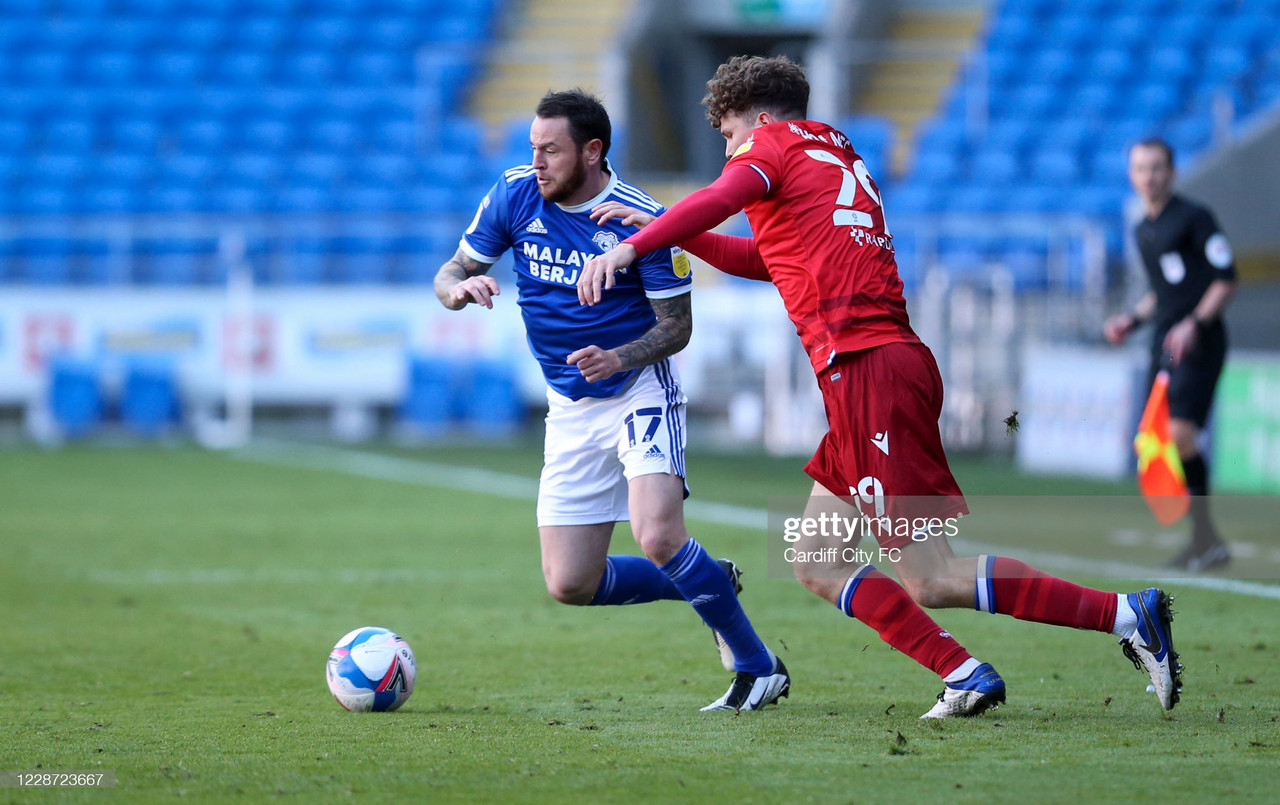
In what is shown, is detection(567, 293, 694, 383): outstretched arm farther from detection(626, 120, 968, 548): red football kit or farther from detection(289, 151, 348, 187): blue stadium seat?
detection(289, 151, 348, 187): blue stadium seat

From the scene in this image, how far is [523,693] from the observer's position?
5387mm

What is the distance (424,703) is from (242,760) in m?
1.04

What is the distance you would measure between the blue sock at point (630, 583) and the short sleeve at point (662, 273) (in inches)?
35.8

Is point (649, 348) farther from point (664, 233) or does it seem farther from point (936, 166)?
point (936, 166)

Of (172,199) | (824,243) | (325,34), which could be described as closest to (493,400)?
(172,199)

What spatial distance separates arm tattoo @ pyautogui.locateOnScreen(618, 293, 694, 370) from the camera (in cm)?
502

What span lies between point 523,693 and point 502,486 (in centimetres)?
878

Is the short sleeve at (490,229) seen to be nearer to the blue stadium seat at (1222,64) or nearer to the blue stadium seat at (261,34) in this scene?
the blue stadium seat at (1222,64)

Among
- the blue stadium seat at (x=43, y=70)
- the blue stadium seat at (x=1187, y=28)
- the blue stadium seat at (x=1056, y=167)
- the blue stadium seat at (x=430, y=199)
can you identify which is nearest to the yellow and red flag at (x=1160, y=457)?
the blue stadium seat at (x=1056, y=167)

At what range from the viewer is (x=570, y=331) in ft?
17.5

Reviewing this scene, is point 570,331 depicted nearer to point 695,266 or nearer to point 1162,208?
point 1162,208

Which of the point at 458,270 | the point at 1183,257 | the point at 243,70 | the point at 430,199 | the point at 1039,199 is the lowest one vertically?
the point at 458,270

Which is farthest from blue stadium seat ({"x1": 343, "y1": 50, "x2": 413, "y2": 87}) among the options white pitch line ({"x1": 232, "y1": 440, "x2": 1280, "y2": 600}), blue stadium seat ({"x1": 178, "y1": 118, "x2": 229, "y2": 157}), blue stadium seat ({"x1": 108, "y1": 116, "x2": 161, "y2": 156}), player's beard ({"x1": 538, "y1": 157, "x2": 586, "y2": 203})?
player's beard ({"x1": 538, "y1": 157, "x2": 586, "y2": 203})

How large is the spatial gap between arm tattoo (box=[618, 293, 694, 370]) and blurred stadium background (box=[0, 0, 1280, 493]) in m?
9.93
